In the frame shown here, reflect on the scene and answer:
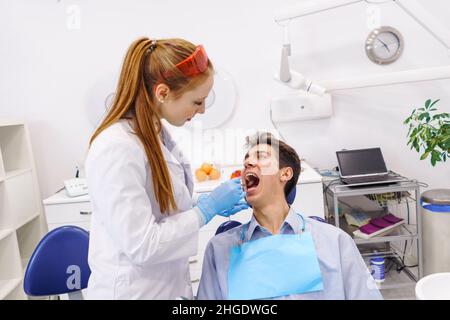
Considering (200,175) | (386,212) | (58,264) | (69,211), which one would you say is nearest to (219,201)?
(58,264)

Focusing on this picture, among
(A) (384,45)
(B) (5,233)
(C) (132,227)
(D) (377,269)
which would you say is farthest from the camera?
(A) (384,45)

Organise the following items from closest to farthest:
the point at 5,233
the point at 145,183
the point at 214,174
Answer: the point at 145,183 < the point at 5,233 < the point at 214,174

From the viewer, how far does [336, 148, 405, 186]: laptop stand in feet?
7.37

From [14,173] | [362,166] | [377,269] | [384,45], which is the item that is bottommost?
[377,269]

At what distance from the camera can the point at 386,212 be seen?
2.51 metres

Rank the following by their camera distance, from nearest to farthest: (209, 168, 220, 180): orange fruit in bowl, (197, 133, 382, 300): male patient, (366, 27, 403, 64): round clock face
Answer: (197, 133, 382, 300): male patient → (209, 168, 220, 180): orange fruit in bowl → (366, 27, 403, 64): round clock face

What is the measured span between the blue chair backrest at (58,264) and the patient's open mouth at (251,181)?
1.93ft

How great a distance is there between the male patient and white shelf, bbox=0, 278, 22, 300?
4.70ft

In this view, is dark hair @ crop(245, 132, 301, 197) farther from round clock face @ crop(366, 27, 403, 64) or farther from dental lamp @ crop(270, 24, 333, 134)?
round clock face @ crop(366, 27, 403, 64)

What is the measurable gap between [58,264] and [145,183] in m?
0.58

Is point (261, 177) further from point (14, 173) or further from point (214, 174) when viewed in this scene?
point (14, 173)

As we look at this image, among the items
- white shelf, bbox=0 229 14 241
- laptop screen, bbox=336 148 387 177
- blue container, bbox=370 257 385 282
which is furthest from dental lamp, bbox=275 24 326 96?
white shelf, bbox=0 229 14 241

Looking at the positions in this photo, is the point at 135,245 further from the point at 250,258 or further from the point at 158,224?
the point at 250,258
